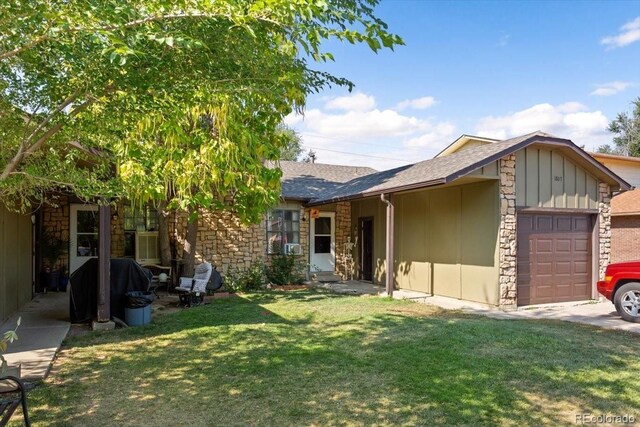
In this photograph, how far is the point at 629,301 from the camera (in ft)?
24.8

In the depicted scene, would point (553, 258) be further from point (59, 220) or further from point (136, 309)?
point (59, 220)

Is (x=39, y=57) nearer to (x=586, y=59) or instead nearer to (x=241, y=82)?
(x=241, y=82)

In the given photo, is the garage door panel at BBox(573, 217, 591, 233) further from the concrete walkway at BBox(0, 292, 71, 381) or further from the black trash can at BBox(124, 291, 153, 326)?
the concrete walkway at BBox(0, 292, 71, 381)

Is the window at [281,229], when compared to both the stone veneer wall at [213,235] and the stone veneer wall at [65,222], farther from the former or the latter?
the stone veneer wall at [65,222]

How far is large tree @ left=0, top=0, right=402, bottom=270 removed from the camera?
2.63m

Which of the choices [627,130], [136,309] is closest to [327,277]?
[136,309]

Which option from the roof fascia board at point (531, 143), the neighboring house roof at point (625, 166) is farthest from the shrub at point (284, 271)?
the neighboring house roof at point (625, 166)

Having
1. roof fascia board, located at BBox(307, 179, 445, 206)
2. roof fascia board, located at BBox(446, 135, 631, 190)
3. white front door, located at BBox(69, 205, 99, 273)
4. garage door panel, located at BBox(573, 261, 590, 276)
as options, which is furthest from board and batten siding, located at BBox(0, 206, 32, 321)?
garage door panel, located at BBox(573, 261, 590, 276)

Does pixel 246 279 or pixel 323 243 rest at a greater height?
pixel 323 243

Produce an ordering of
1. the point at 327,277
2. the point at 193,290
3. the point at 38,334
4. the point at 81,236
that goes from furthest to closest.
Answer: the point at 327,277
the point at 81,236
the point at 193,290
the point at 38,334

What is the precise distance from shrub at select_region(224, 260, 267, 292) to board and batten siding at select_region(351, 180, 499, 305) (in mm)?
3441

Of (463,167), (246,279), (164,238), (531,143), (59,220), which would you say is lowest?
(246,279)

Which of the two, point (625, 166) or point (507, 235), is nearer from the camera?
point (507, 235)

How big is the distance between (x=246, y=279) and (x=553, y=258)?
7386 mm
